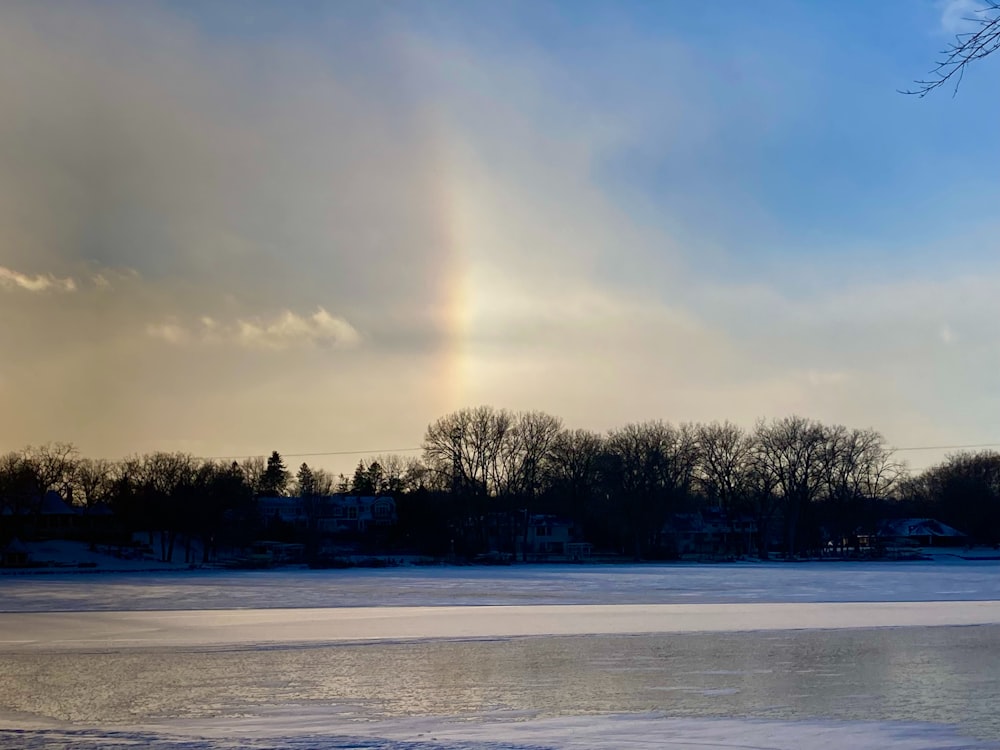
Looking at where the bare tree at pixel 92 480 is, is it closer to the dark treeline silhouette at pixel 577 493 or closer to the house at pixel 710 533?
the dark treeline silhouette at pixel 577 493

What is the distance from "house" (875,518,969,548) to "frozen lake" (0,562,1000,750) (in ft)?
297

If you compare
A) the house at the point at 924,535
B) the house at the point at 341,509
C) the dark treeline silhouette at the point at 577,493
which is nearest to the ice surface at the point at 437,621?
the dark treeline silhouette at the point at 577,493

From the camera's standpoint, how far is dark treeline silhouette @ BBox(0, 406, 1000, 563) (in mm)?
93625

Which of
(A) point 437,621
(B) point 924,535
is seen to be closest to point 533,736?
(A) point 437,621

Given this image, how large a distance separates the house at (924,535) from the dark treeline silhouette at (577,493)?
211 cm

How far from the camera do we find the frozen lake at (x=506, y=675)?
10.8 m

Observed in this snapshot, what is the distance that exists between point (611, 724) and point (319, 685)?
5.02 metres

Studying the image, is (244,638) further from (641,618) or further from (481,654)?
(641,618)

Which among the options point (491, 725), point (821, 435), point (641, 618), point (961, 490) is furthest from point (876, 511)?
point (491, 725)

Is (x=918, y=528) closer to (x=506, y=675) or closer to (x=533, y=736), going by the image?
(x=506, y=675)

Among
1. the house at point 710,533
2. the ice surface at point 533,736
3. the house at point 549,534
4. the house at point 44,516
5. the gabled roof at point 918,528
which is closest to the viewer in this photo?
the ice surface at point 533,736

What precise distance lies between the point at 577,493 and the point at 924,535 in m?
43.9

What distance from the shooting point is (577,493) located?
104312 millimetres

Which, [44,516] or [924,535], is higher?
[44,516]
